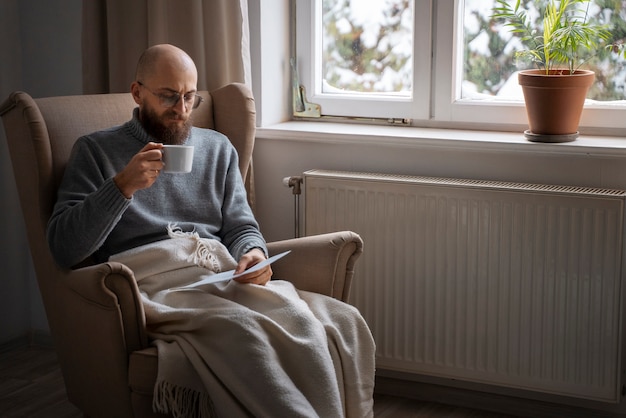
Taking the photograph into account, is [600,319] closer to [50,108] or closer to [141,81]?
[141,81]

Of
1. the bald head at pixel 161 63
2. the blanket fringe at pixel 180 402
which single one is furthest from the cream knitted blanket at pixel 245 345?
the bald head at pixel 161 63

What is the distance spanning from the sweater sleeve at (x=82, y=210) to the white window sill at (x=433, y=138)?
2.90 feet

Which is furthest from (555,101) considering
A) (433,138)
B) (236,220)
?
(236,220)

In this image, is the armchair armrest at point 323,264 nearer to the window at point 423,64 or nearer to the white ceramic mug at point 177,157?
the white ceramic mug at point 177,157

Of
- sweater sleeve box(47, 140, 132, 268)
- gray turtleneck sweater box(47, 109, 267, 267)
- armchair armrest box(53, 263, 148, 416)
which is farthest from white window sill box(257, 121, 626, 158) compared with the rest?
armchair armrest box(53, 263, 148, 416)

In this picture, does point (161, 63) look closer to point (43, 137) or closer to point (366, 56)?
point (43, 137)

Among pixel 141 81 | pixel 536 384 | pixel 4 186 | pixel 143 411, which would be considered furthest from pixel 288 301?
pixel 4 186

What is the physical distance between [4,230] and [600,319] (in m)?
2.14

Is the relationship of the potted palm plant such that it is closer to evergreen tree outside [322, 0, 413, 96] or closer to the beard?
evergreen tree outside [322, 0, 413, 96]

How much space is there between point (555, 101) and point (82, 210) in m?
1.41

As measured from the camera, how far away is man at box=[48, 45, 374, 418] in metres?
1.93

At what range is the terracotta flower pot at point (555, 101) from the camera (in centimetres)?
258

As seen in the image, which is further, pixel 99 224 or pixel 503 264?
pixel 503 264

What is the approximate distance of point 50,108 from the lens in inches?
91.0
